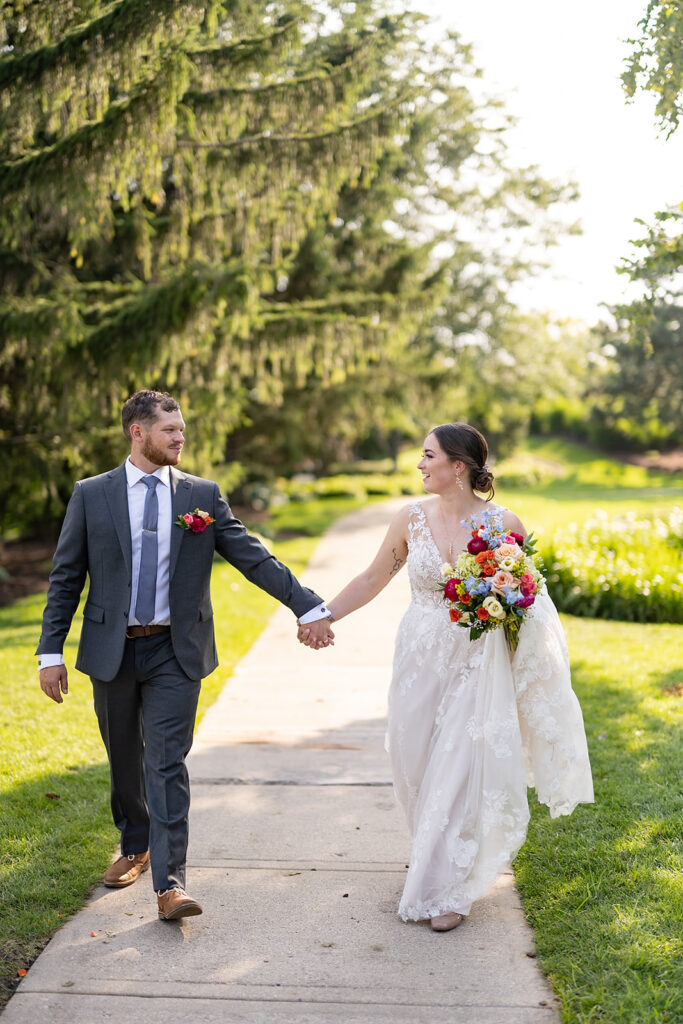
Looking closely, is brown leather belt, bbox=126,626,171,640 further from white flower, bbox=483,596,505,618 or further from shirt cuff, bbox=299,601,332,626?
white flower, bbox=483,596,505,618

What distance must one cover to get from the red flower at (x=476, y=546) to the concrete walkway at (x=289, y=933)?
5.03ft

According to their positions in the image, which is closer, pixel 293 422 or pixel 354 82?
pixel 354 82

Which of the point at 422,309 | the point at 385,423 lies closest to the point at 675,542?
the point at 422,309

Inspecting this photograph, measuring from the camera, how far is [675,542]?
42.2 ft

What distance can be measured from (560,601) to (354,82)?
20.6 ft

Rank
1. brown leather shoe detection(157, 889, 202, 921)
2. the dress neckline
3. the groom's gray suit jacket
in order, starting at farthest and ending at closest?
the dress neckline, the groom's gray suit jacket, brown leather shoe detection(157, 889, 202, 921)

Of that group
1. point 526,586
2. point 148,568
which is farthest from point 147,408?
point 526,586

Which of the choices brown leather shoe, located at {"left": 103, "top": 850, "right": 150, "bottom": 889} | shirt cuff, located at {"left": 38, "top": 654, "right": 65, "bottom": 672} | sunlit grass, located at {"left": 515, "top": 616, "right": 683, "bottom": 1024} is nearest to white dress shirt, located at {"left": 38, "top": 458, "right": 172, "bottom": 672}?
shirt cuff, located at {"left": 38, "top": 654, "right": 65, "bottom": 672}

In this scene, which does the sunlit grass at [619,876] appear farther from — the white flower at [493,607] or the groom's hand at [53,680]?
the groom's hand at [53,680]

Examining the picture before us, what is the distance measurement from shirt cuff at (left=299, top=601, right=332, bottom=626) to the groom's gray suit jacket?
51 centimetres

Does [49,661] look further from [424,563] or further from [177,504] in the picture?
[424,563]

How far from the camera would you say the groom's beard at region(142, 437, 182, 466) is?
427 cm

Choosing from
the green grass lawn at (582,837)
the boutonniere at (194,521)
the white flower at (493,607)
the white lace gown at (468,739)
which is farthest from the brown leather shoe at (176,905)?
the white flower at (493,607)

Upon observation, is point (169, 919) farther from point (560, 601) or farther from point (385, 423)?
point (385, 423)
